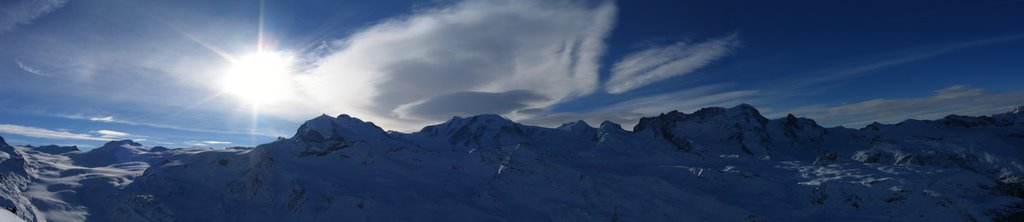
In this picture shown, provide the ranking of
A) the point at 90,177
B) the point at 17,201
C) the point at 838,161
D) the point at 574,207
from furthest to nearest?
the point at 838,161
the point at 90,177
the point at 574,207
the point at 17,201

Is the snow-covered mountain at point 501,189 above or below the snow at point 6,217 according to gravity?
below

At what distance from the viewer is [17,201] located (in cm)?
9788

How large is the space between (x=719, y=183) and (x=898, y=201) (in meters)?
36.0

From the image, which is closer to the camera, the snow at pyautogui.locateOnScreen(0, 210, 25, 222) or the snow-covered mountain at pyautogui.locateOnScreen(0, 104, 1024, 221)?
the snow at pyautogui.locateOnScreen(0, 210, 25, 222)

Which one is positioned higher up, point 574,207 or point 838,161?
point 838,161

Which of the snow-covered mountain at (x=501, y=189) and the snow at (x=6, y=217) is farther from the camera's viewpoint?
the snow-covered mountain at (x=501, y=189)

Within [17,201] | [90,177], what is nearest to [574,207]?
[17,201]

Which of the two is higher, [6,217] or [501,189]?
[6,217]

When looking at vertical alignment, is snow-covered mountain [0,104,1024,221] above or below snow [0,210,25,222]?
below

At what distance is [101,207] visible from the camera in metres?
111

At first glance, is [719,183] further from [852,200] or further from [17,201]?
[17,201]

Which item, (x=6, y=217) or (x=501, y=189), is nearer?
(x=6, y=217)

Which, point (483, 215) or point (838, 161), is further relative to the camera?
point (838, 161)


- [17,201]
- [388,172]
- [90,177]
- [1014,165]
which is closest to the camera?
[17,201]
